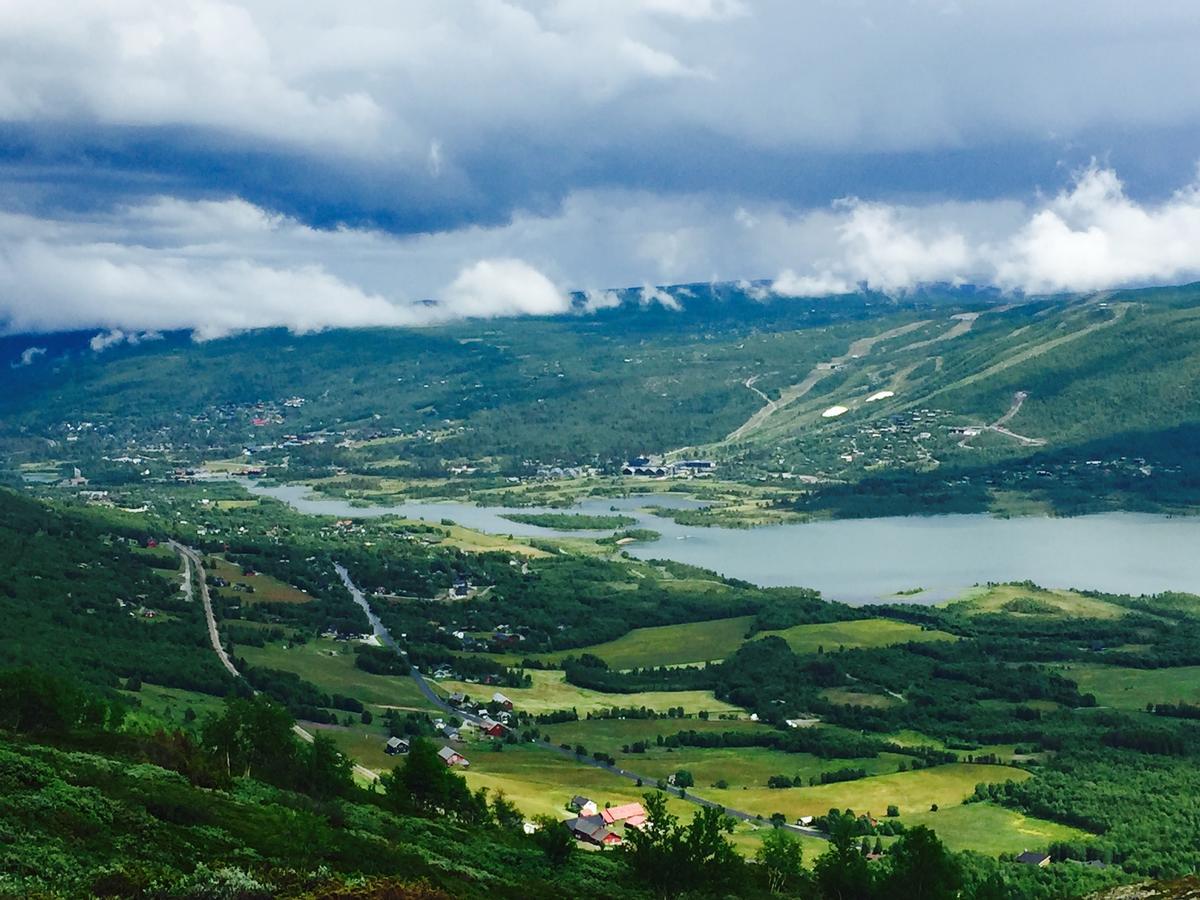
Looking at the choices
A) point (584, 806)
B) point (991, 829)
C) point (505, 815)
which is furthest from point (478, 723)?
point (991, 829)

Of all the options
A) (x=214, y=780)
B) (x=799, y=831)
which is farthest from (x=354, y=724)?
(x=214, y=780)

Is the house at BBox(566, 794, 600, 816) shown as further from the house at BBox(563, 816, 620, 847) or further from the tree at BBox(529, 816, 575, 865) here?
the tree at BBox(529, 816, 575, 865)

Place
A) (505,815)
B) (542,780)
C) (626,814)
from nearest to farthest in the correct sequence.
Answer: (505,815) < (626,814) < (542,780)

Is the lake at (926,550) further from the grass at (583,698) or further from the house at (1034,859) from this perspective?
the house at (1034,859)

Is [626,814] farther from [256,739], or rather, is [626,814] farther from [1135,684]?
[1135,684]

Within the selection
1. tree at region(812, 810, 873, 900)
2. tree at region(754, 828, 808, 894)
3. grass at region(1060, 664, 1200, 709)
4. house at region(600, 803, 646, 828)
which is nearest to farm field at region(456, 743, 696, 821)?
house at region(600, 803, 646, 828)

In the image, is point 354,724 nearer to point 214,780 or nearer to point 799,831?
point 799,831

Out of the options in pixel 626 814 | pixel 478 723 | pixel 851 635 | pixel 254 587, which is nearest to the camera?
pixel 626 814
